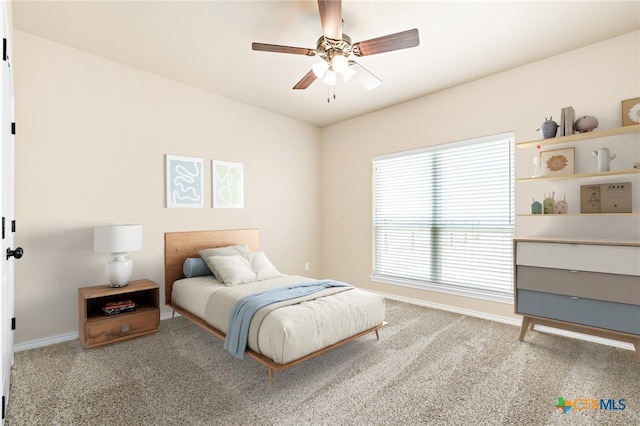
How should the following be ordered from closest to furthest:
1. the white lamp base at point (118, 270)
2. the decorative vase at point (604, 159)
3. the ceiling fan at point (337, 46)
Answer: the ceiling fan at point (337, 46) → the decorative vase at point (604, 159) → the white lamp base at point (118, 270)

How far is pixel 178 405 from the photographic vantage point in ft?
6.68

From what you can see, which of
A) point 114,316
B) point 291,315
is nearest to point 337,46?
point 291,315

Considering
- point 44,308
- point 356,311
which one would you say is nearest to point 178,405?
point 356,311

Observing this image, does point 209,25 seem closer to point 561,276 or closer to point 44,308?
point 44,308

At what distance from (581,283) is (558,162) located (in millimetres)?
1232

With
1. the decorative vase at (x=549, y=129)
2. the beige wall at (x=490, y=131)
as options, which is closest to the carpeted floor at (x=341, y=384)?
the beige wall at (x=490, y=131)

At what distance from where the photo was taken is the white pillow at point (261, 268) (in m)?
3.57

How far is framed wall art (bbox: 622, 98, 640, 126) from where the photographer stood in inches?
106

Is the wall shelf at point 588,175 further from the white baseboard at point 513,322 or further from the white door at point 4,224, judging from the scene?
the white door at point 4,224

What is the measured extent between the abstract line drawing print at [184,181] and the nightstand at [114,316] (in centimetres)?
103

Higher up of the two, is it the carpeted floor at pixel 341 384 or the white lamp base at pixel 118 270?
the white lamp base at pixel 118 270

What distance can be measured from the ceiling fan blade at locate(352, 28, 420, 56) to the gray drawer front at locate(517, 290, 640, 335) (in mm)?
2483

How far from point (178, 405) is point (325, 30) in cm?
281

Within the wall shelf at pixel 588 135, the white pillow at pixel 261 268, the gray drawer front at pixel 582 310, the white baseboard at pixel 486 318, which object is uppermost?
the wall shelf at pixel 588 135
